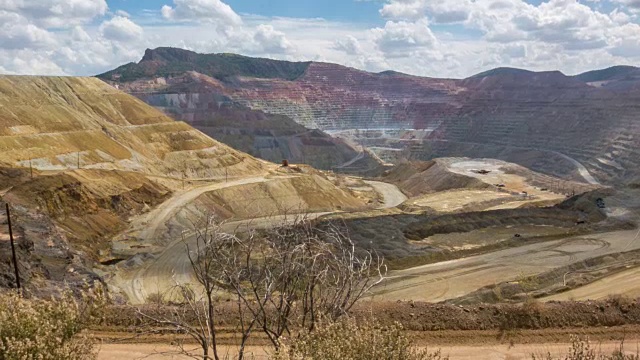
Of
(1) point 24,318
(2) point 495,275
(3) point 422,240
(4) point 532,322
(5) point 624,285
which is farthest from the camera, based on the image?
(3) point 422,240

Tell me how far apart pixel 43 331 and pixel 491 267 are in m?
40.9

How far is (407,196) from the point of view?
367 ft

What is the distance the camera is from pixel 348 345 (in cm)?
1169

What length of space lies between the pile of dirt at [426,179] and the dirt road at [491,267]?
54.5 metres

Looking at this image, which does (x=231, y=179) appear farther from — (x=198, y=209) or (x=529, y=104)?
(x=529, y=104)

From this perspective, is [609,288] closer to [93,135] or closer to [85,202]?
[85,202]

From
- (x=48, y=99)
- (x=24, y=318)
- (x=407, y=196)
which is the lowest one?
(x=407, y=196)

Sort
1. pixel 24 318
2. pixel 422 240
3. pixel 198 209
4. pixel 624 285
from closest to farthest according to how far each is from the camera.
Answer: pixel 24 318, pixel 624 285, pixel 422 240, pixel 198 209

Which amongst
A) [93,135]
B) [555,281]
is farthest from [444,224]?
[93,135]

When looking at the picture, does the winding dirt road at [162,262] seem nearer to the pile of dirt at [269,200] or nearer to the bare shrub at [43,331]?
the pile of dirt at [269,200]

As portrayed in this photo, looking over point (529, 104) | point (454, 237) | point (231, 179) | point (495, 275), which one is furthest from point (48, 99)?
point (529, 104)

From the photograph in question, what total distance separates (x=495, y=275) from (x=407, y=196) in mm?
66417

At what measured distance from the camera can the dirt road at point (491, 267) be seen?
42.3 meters

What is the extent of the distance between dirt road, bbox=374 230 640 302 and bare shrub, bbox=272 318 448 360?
26971 millimetres
